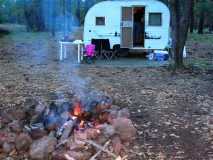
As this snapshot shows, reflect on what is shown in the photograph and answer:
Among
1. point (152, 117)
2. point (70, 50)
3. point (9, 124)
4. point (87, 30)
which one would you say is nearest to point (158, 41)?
point (87, 30)

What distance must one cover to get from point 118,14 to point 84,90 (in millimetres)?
7827

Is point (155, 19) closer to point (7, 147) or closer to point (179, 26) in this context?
point (179, 26)

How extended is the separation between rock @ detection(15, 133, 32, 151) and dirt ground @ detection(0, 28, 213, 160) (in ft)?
4.16

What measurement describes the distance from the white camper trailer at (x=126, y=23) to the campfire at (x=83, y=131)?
10.0 metres

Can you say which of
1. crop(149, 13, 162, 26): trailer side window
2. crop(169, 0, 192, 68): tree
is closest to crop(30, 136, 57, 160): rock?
crop(169, 0, 192, 68): tree

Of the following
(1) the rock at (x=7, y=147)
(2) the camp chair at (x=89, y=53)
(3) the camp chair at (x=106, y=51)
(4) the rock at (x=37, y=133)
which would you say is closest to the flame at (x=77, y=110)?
(4) the rock at (x=37, y=133)

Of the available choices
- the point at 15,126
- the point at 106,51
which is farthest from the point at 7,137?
the point at 106,51

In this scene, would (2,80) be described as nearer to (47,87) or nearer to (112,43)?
(47,87)

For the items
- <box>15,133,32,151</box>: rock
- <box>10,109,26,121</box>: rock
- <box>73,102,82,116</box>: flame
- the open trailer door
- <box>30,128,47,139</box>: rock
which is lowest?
<box>15,133,32,151</box>: rock

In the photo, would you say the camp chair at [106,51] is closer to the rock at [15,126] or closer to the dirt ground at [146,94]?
the dirt ground at [146,94]

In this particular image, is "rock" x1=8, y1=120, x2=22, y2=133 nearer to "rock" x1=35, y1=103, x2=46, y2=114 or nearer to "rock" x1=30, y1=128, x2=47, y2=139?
"rock" x1=30, y1=128, x2=47, y2=139

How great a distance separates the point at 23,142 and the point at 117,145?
110 centimetres

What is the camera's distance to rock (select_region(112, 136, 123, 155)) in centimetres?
556

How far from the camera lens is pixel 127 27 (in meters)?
16.6
